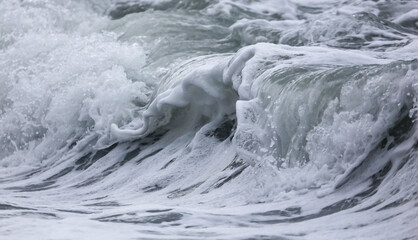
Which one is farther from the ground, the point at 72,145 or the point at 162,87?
the point at 162,87

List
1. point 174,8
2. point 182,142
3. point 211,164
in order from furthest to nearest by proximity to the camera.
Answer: point 174,8 < point 182,142 < point 211,164

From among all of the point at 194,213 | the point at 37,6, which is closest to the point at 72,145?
the point at 194,213

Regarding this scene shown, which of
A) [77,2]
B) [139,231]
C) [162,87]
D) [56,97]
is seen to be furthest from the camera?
[77,2]

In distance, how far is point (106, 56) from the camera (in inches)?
290

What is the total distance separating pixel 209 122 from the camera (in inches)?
223

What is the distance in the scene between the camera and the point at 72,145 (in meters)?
6.60

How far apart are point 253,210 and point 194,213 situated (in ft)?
0.92

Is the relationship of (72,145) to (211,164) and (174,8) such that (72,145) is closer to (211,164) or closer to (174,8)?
(211,164)

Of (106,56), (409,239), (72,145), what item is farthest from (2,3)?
(409,239)

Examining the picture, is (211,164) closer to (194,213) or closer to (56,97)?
(194,213)

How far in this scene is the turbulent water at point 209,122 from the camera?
3861 millimetres

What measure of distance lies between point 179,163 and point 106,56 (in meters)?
2.20

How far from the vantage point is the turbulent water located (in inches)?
152

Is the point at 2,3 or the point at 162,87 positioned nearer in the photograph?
the point at 162,87
